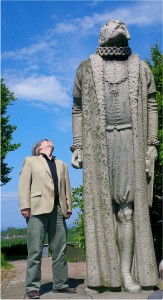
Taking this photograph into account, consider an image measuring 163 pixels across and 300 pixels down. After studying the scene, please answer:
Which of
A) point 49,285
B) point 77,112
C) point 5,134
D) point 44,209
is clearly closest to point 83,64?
point 77,112

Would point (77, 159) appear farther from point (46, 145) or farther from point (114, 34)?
point (114, 34)

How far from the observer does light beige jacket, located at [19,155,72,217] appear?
6.30 meters

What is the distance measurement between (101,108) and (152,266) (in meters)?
2.27

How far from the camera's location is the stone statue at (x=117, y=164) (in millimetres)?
6246

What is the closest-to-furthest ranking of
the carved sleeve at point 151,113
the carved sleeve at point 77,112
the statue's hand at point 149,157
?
the statue's hand at point 149,157 → the carved sleeve at point 151,113 → the carved sleeve at point 77,112

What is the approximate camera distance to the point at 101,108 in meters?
6.40

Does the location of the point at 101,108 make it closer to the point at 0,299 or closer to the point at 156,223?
the point at 0,299

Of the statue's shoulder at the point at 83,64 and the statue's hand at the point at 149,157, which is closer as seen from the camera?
the statue's hand at the point at 149,157

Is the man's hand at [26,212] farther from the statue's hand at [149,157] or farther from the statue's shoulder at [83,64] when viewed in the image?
the statue's shoulder at [83,64]

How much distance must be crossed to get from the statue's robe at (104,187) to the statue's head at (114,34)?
0.33 m

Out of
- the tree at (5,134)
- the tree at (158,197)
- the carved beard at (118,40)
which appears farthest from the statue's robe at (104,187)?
the tree at (5,134)

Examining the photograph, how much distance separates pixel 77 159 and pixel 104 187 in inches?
23.8

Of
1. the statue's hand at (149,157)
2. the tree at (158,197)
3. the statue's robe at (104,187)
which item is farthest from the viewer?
the tree at (158,197)

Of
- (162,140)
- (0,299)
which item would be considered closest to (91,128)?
(0,299)
